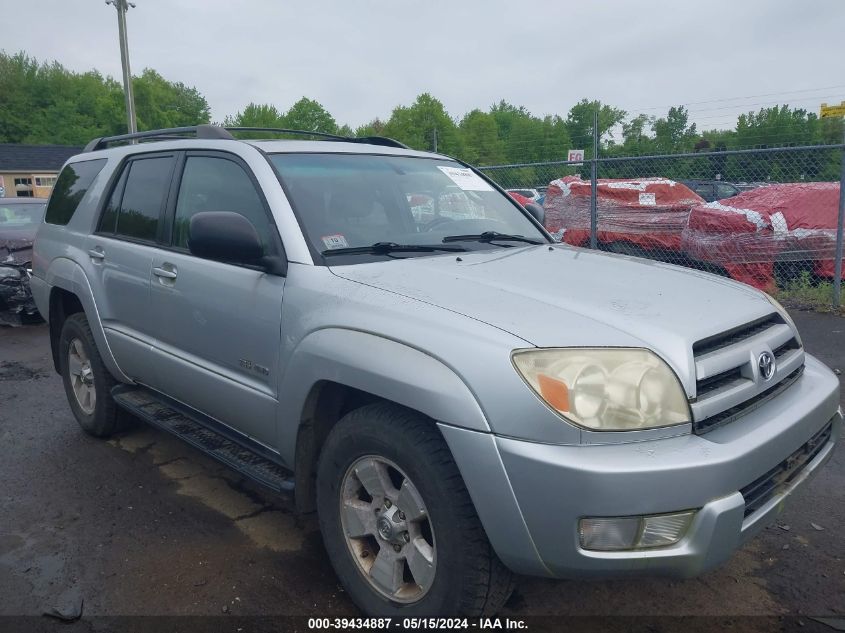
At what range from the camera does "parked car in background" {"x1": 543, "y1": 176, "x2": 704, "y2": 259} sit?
9.34 metres

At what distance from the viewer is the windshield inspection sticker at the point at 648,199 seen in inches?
372

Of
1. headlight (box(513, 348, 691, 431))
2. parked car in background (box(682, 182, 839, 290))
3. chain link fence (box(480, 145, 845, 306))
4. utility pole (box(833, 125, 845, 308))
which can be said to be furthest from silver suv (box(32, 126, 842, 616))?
parked car in background (box(682, 182, 839, 290))

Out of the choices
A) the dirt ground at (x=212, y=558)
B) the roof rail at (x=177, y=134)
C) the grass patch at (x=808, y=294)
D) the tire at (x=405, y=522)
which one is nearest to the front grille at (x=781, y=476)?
the dirt ground at (x=212, y=558)

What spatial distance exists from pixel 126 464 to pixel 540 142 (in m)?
49.6

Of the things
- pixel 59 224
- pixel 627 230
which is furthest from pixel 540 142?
pixel 59 224

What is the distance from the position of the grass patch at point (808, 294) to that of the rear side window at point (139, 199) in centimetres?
698

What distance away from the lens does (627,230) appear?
9.50 meters

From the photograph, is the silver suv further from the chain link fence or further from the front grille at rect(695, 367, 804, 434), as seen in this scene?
the chain link fence

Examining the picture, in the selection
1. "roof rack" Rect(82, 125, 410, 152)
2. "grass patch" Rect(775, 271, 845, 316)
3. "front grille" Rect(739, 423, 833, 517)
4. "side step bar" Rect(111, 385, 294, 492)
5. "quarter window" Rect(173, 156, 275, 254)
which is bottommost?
"grass patch" Rect(775, 271, 845, 316)

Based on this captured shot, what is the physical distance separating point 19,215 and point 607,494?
974 centimetres

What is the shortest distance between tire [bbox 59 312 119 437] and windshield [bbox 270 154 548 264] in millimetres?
2010

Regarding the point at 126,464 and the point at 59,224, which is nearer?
the point at 126,464

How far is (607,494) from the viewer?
1.92 m

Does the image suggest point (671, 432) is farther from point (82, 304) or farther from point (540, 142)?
point (540, 142)
